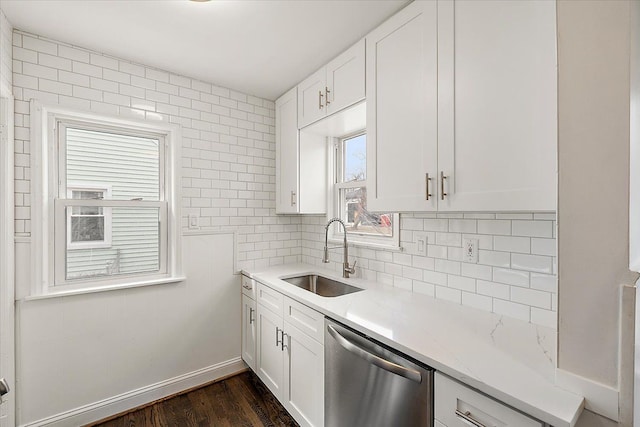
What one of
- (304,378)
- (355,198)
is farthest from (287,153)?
(304,378)

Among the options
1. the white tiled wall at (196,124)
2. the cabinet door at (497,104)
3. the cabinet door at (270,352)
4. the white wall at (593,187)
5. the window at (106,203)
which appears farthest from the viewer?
the cabinet door at (270,352)

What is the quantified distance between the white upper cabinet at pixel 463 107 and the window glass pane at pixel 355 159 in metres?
0.65

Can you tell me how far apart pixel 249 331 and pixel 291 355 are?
0.71m

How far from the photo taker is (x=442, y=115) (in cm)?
135

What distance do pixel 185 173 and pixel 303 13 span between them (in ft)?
4.66

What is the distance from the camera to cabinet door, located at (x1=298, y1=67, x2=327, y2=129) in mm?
2102

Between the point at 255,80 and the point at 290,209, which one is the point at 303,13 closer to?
the point at 255,80

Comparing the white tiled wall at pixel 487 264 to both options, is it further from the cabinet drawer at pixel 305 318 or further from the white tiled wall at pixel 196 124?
the white tiled wall at pixel 196 124

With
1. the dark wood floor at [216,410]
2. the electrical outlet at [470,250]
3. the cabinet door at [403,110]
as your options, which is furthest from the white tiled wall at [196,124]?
the electrical outlet at [470,250]

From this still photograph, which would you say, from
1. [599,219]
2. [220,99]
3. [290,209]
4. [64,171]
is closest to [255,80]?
[220,99]

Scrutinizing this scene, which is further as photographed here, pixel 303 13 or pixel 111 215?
pixel 111 215

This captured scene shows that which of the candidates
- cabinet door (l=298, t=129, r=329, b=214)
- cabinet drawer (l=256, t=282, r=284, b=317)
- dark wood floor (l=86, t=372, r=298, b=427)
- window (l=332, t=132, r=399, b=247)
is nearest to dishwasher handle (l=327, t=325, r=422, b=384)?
cabinet drawer (l=256, t=282, r=284, b=317)

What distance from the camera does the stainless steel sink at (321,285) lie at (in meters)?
2.21

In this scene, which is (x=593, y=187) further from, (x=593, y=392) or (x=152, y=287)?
(x=152, y=287)
